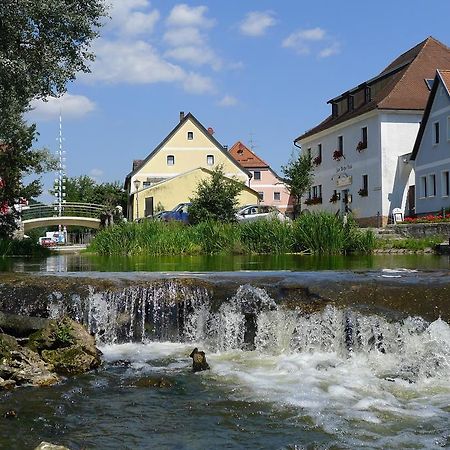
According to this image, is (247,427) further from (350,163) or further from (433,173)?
(350,163)

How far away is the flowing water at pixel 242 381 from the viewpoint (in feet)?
20.5

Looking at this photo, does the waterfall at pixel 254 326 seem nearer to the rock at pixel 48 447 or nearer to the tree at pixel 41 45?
the rock at pixel 48 447

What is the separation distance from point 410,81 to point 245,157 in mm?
43824

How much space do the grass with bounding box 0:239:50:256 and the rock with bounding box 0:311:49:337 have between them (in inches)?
786

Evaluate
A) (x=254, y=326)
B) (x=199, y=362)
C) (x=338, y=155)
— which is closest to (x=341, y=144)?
(x=338, y=155)

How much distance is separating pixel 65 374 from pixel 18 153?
23460mm

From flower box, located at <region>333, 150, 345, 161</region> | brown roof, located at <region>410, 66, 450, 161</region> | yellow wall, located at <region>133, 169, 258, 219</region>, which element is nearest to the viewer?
brown roof, located at <region>410, 66, 450, 161</region>

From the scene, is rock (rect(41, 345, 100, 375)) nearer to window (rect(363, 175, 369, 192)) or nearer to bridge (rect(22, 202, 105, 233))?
window (rect(363, 175, 369, 192))

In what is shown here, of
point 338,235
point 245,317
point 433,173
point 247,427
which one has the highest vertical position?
point 433,173

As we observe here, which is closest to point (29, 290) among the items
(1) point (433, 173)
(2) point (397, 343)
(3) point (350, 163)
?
(2) point (397, 343)

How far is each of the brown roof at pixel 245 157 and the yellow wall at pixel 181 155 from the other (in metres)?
16.1

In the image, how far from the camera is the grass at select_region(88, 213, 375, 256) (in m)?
27.2

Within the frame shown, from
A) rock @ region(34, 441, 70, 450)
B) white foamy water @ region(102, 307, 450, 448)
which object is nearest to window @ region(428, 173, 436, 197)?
white foamy water @ region(102, 307, 450, 448)

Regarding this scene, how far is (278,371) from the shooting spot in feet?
29.4
